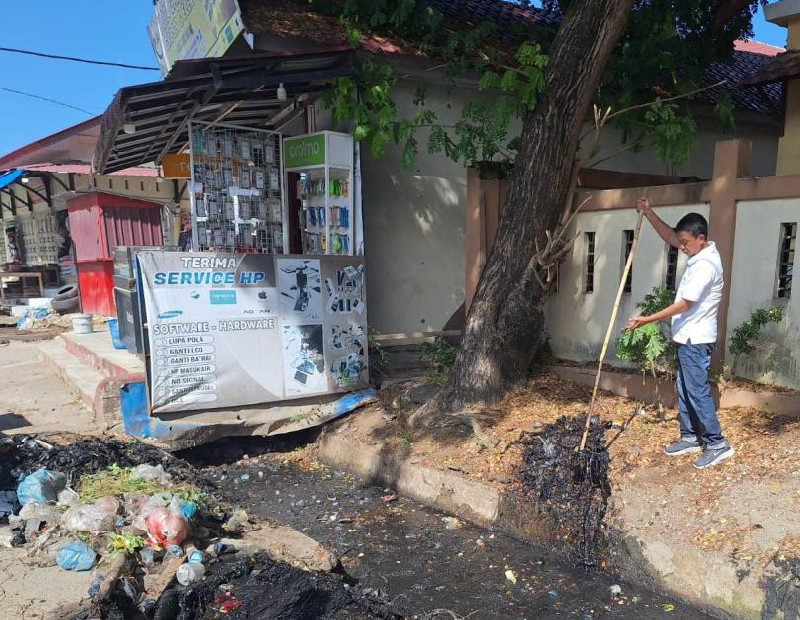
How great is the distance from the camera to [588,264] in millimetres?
6098

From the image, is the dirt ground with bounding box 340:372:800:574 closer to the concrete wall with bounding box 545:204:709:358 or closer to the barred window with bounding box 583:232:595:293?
the concrete wall with bounding box 545:204:709:358

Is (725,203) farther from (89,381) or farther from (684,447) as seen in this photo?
(89,381)

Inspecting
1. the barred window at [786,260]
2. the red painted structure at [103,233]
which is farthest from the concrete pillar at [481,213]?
the red painted structure at [103,233]

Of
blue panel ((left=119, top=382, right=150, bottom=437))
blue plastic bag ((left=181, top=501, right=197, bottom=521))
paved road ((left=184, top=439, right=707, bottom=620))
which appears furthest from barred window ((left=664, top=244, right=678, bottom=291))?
blue panel ((left=119, top=382, right=150, bottom=437))

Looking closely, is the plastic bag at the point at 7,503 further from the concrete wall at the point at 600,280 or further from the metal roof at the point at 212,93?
the concrete wall at the point at 600,280

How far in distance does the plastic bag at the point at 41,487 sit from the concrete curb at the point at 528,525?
252 cm

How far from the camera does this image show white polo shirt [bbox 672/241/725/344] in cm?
394

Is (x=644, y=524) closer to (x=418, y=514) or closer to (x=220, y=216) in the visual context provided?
(x=418, y=514)

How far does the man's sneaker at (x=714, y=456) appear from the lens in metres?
3.97

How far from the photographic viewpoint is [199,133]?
7555mm

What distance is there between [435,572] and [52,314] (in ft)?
43.0

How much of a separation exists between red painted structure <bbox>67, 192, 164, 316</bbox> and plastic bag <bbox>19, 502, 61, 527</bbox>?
26.9 feet

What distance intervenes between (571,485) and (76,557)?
3.32 m

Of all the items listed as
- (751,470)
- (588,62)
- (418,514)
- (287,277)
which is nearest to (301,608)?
(418,514)
